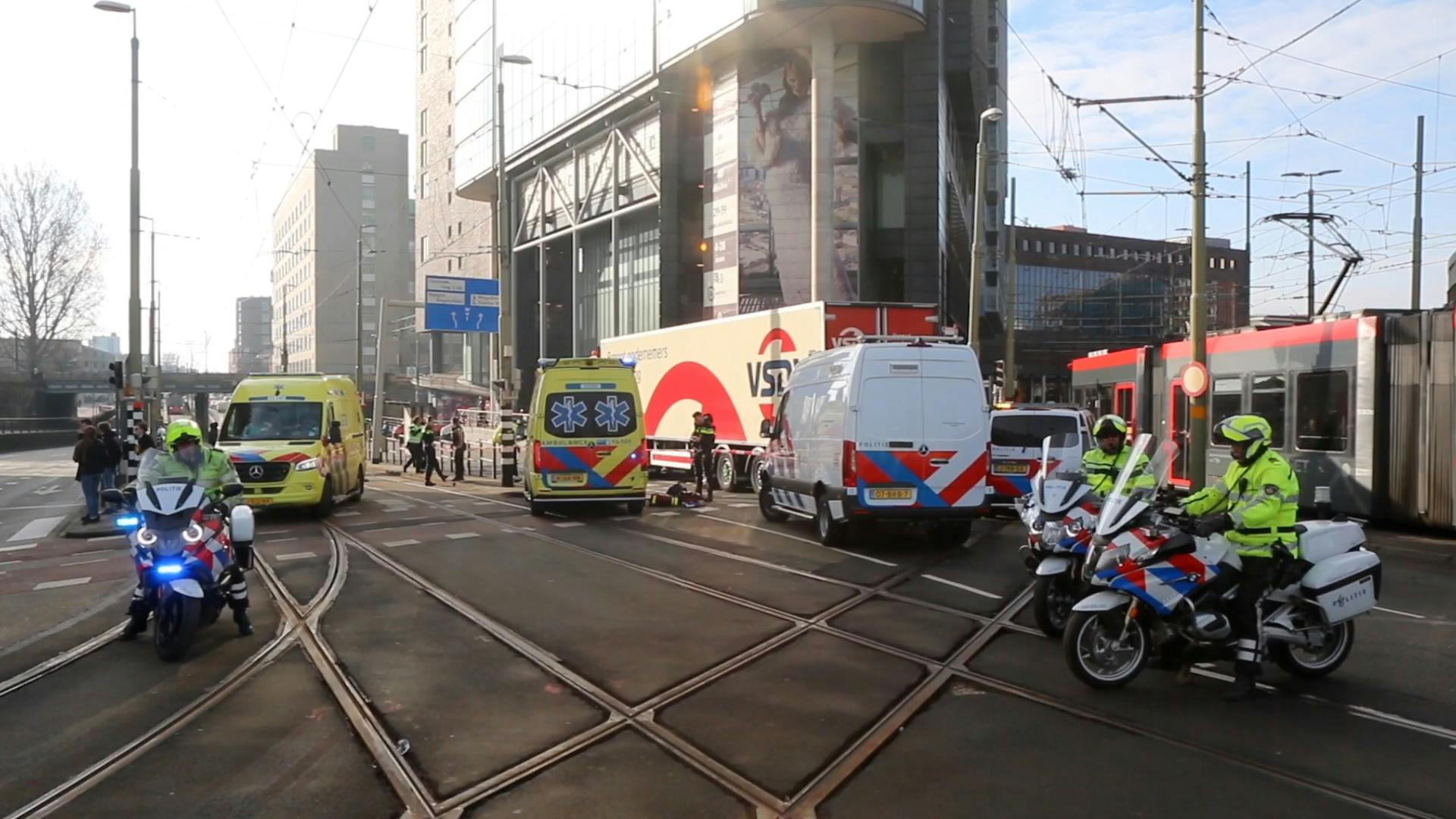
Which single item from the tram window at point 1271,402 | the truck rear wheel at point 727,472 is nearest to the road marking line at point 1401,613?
the tram window at point 1271,402

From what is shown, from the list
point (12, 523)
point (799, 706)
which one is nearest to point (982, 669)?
point (799, 706)

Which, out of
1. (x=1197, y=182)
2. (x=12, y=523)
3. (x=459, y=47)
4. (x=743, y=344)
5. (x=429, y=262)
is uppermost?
(x=459, y=47)

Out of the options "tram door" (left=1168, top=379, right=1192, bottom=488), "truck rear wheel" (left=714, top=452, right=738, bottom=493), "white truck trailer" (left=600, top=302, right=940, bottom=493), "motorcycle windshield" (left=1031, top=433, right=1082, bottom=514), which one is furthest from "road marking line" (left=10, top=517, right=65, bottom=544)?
"tram door" (left=1168, top=379, right=1192, bottom=488)

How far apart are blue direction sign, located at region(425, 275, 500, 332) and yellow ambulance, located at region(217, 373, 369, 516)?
1469 centimetres

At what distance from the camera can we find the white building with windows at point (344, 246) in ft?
302

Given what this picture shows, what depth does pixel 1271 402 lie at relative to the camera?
1856 cm

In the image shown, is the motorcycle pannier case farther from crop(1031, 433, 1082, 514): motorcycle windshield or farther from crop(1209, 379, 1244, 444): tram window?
crop(1209, 379, 1244, 444): tram window

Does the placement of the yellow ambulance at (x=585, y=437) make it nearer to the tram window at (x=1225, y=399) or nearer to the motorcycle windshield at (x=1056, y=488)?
the motorcycle windshield at (x=1056, y=488)

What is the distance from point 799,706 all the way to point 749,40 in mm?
34116

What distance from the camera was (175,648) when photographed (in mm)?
7793

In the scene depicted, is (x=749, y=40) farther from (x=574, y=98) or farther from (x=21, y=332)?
(x=21, y=332)

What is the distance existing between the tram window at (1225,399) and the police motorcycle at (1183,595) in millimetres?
13445

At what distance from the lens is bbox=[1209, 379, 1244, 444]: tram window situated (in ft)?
64.6

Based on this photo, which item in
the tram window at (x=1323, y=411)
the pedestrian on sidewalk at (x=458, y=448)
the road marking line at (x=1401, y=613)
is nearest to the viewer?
the road marking line at (x=1401, y=613)
